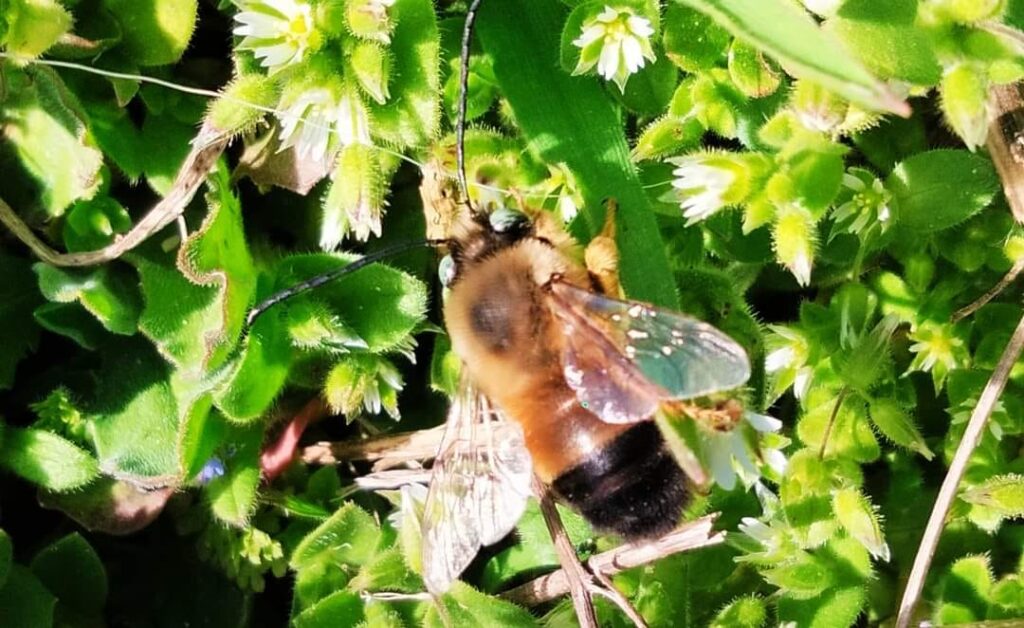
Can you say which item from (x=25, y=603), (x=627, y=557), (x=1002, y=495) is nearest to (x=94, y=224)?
(x=25, y=603)

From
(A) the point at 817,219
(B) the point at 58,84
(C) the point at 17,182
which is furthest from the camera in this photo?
(C) the point at 17,182

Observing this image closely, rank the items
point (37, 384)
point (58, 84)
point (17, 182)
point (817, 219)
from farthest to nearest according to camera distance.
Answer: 1. point (37, 384)
2. point (17, 182)
3. point (58, 84)
4. point (817, 219)

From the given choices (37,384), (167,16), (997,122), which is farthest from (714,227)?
(37,384)

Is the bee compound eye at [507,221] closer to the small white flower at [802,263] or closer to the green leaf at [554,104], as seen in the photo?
the green leaf at [554,104]

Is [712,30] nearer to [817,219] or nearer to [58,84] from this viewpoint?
[817,219]

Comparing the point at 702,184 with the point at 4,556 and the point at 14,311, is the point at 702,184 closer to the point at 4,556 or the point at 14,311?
the point at 14,311

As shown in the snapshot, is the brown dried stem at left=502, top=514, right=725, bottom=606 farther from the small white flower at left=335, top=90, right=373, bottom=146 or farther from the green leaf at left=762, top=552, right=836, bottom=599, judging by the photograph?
the small white flower at left=335, top=90, right=373, bottom=146

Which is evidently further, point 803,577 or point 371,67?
point 803,577
